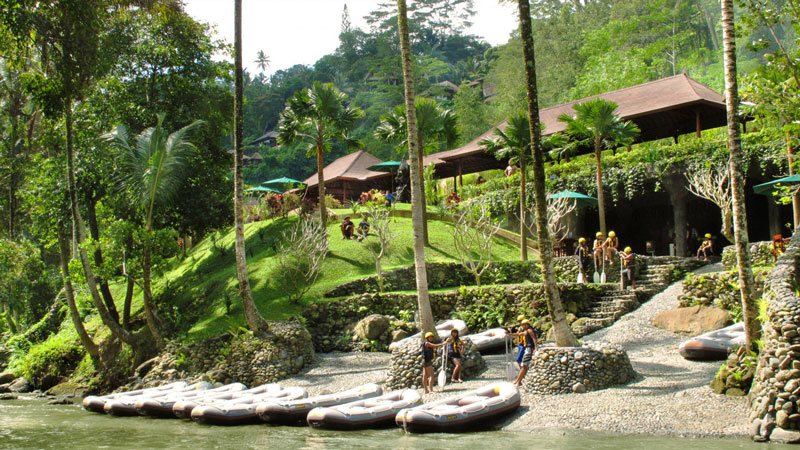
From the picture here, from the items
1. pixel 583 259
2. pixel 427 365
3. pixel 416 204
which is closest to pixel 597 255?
pixel 583 259

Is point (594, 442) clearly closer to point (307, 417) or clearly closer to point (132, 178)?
point (307, 417)

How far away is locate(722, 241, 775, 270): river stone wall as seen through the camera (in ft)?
63.9

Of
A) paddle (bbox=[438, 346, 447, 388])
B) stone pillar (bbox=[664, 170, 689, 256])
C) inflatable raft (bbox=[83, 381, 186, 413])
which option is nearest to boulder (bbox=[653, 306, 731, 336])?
paddle (bbox=[438, 346, 447, 388])

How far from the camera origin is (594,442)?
35.0 ft

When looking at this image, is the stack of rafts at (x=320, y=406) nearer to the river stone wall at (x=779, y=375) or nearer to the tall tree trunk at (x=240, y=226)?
the tall tree trunk at (x=240, y=226)

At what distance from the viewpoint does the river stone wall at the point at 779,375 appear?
9844mm

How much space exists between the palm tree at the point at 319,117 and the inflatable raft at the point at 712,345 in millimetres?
15807

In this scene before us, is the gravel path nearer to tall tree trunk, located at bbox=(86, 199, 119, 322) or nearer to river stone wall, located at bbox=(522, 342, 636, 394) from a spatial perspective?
river stone wall, located at bbox=(522, 342, 636, 394)

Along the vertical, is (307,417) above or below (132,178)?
below

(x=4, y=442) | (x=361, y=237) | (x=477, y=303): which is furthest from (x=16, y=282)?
(x=477, y=303)

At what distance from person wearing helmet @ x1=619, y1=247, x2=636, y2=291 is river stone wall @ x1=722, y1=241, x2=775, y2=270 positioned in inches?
103

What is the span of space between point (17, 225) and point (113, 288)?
7.18 metres

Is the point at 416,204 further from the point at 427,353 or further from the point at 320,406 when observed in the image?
the point at 320,406

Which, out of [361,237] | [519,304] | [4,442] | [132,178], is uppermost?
[132,178]
